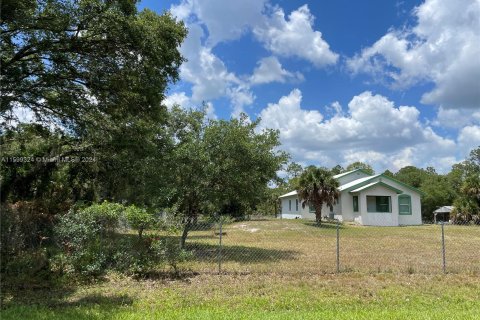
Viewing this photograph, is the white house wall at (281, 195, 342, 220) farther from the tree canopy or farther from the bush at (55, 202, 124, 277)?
the bush at (55, 202, 124, 277)

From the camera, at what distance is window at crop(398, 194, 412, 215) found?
32688mm

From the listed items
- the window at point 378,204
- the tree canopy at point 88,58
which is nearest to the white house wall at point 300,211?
the window at point 378,204

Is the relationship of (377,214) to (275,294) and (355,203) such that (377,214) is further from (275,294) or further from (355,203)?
Answer: (275,294)

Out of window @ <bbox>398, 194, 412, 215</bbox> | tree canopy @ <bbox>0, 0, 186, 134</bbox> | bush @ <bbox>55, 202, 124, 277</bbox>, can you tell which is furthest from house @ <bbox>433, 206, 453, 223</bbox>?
bush @ <bbox>55, 202, 124, 277</bbox>

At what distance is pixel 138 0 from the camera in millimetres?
10594

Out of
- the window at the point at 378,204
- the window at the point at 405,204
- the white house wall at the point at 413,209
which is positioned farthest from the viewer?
the window at the point at 405,204

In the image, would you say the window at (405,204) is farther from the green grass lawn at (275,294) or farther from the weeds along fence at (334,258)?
the green grass lawn at (275,294)

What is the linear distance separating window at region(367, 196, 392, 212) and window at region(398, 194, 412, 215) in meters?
1.79

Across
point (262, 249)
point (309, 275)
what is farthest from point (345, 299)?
point (262, 249)

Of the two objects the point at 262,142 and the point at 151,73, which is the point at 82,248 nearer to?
the point at 151,73

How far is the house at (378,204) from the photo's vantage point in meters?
30.9

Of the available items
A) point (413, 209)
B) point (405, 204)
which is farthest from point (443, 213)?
point (405, 204)

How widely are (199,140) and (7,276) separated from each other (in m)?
7.44

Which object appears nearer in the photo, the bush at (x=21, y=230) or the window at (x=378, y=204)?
the bush at (x=21, y=230)
